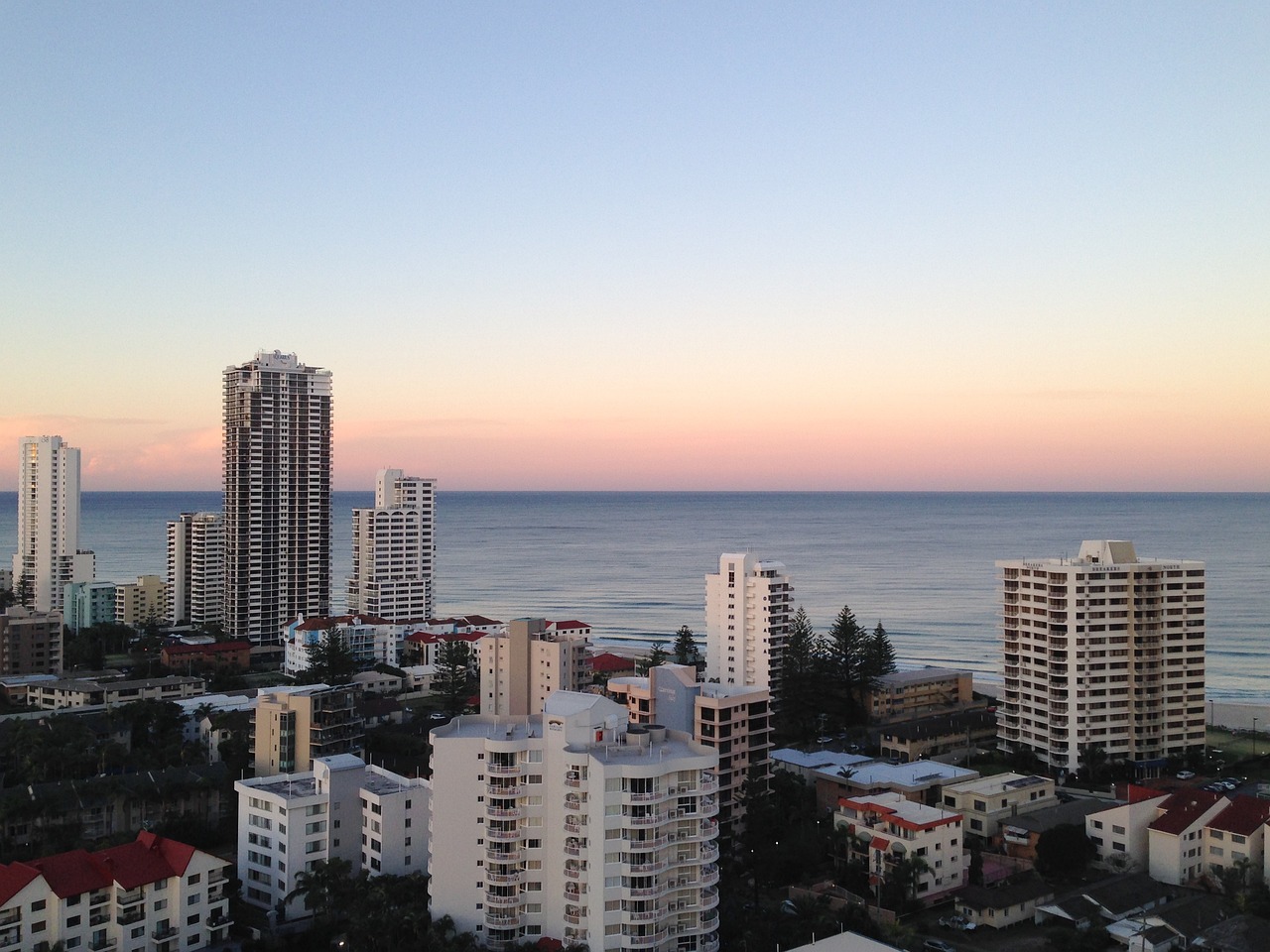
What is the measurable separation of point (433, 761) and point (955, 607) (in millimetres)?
59407

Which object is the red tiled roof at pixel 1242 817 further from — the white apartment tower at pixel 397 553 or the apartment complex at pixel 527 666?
the white apartment tower at pixel 397 553

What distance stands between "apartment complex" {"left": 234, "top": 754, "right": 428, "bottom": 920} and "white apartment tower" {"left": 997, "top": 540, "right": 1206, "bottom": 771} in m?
22.1

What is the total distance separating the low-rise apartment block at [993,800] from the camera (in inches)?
1141

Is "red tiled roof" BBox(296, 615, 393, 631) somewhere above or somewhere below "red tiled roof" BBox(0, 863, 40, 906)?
above

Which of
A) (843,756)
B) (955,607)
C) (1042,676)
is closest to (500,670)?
(843,756)

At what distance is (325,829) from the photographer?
25.1 meters

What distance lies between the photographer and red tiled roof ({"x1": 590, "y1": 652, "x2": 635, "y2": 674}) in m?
48.5

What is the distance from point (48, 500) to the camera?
6994 cm

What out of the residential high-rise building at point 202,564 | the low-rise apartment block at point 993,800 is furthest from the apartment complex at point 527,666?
the residential high-rise building at point 202,564

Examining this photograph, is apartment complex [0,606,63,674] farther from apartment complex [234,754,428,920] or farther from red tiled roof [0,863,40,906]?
red tiled roof [0,863,40,906]

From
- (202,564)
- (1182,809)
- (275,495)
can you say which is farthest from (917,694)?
(202,564)

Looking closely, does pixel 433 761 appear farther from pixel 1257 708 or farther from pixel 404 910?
pixel 1257 708

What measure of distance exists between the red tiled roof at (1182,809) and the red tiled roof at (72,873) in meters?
24.1

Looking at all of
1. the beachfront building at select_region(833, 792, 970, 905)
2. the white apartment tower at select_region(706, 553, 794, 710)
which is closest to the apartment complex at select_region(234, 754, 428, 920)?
the beachfront building at select_region(833, 792, 970, 905)
